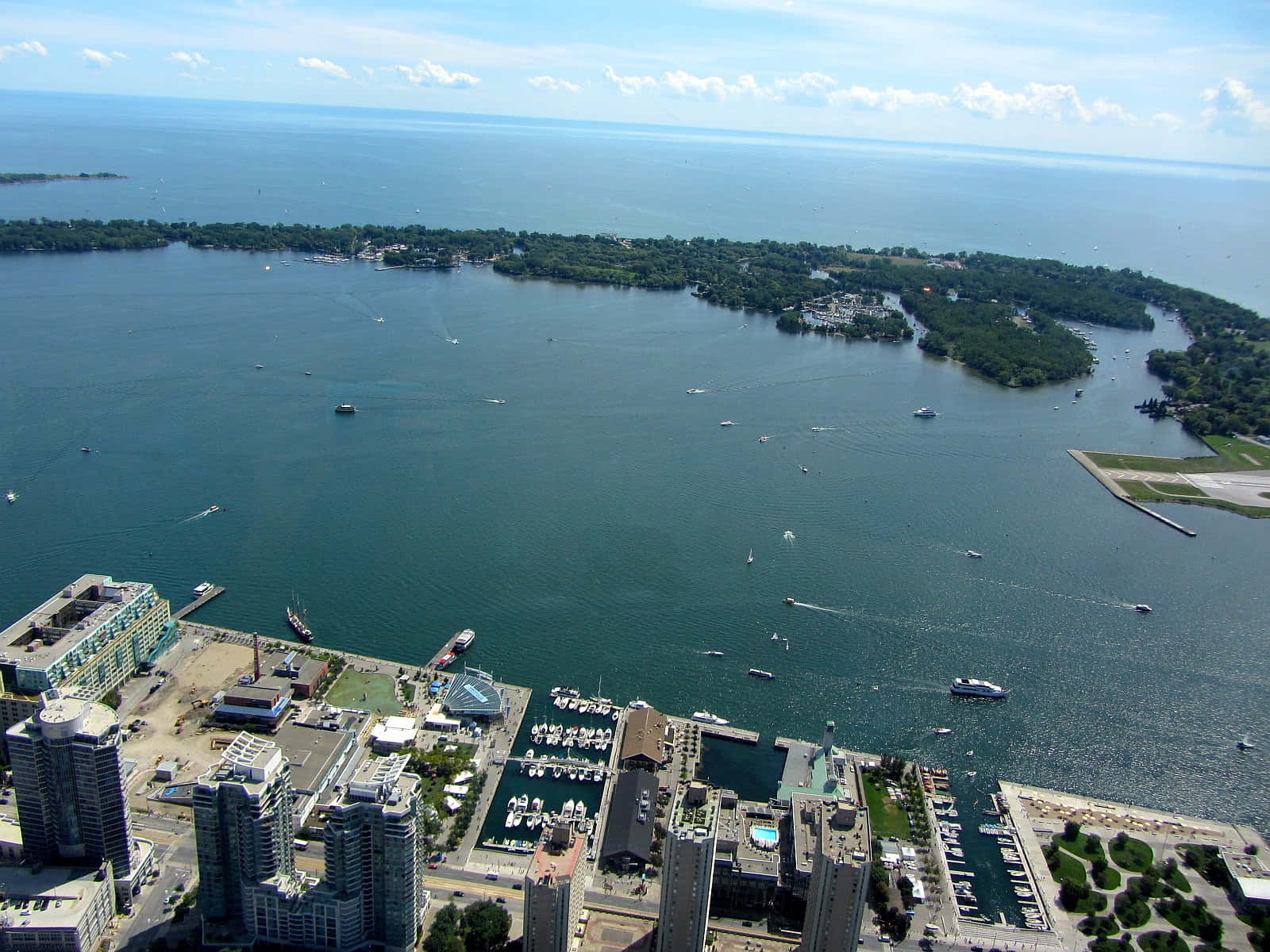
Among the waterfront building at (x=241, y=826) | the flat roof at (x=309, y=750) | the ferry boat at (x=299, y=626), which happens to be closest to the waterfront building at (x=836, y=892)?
the waterfront building at (x=241, y=826)

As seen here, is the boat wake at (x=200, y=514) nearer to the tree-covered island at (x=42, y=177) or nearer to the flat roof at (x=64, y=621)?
the flat roof at (x=64, y=621)

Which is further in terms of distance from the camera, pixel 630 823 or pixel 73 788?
pixel 630 823

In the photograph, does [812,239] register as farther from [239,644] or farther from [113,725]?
[113,725]

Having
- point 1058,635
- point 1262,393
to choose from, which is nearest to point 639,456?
point 1058,635

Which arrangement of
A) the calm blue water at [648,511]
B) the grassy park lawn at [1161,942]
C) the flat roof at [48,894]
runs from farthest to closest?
the calm blue water at [648,511], the grassy park lawn at [1161,942], the flat roof at [48,894]

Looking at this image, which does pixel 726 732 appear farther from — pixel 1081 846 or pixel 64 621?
pixel 64 621

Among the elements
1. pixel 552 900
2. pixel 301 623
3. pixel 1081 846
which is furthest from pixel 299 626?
pixel 1081 846
